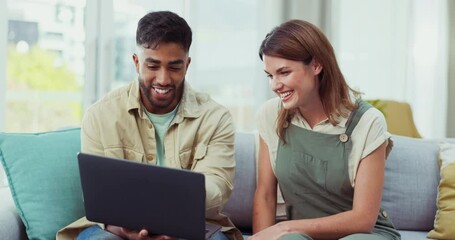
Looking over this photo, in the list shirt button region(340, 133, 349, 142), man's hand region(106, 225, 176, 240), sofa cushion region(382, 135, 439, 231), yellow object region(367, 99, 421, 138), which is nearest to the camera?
man's hand region(106, 225, 176, 240)

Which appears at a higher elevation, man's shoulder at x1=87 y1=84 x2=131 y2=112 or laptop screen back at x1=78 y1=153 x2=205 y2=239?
man's shoulder at x1=87 y1=84 x2=131 y2=112

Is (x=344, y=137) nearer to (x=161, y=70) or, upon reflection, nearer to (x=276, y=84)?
(x=276, y=84)

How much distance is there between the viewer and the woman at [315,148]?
1788mm

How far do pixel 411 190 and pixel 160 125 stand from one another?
0.95 m

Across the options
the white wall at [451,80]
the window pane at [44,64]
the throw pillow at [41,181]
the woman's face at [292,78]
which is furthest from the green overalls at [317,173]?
the white wall at [451,80]

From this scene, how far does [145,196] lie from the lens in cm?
156

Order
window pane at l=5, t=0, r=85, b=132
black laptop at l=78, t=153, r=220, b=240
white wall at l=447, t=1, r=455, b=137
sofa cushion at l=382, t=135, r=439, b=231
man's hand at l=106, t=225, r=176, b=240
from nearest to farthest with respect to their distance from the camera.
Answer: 1. black laptop at l=78, t=153, r=220, b=240
2. man's hand at l=106, t=225, r=176, b=240
3. sofa cushion at l=382, t=135, r=439, b=231
4. window pane at l=5, t=0, r=85, b=132
5. white wall at l=447, t=1, r=455, b=137

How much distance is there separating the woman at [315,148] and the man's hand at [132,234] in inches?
11.3

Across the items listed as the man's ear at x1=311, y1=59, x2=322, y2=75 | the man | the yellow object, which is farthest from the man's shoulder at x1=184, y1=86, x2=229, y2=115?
the yellow object

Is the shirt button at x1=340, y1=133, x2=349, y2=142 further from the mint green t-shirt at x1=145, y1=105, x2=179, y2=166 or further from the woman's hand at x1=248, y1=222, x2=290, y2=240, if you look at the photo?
the mint green t-shirt at x1=145, y1=105, x2=179, y2=166

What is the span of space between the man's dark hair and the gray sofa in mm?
587

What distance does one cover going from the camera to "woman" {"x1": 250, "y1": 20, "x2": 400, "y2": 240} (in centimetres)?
179

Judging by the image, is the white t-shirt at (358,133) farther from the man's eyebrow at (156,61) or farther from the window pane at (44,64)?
the window pane at (44,64)

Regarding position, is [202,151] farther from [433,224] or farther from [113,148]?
[433,224]
